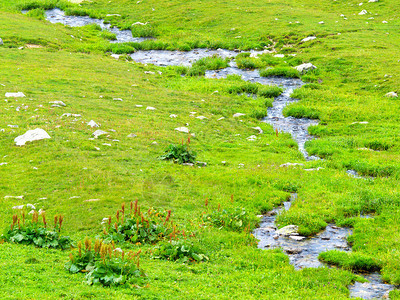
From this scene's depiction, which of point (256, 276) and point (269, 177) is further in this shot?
point (269, 177)

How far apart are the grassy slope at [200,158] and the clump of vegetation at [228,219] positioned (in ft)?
1.44

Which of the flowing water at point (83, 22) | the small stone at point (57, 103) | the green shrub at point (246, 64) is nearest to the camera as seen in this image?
the small stone at point (57, 103)

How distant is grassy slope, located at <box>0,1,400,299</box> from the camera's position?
30.5ft

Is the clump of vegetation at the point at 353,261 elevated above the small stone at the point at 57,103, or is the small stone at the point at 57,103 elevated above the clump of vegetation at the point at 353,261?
the small stone at the point at 57,103

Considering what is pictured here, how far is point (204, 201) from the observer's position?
13.7m

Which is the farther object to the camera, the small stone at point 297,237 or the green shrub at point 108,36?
the green shrub at point 108,36

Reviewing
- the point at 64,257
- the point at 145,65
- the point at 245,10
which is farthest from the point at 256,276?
the point at 245,10

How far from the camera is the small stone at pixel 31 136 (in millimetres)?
15977

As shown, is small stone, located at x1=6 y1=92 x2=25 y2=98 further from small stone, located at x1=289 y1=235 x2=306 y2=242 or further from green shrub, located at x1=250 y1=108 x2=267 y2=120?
small stone, located at x1=289 y1=235 x2=306 y2=242

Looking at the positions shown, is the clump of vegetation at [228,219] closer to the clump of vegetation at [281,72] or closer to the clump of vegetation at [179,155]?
the clump of vegetation at [179,155]

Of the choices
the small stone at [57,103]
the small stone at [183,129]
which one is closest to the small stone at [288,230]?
the small stone at [183,129]

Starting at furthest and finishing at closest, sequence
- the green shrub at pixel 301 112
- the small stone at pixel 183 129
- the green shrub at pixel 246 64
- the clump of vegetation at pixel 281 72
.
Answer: the green shrub at pixel 246 64, the clump of vegetation at pixel 281 72, the green shrub at pixel 301 112, the small stone at pixel 183 129

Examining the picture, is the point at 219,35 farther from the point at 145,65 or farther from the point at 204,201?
the point at 204,201

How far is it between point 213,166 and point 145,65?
69.0 feet
